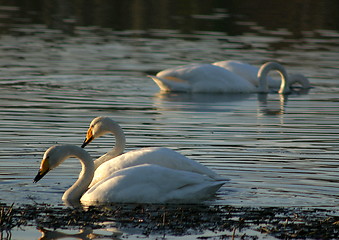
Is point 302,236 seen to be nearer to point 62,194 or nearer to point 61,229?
point 61,229

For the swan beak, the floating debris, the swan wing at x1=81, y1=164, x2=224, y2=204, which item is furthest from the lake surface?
the floating debris

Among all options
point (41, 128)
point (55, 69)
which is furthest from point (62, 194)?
point (55, 69)

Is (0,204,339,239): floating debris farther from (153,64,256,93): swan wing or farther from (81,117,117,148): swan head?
(153,64,256,93): swan wing

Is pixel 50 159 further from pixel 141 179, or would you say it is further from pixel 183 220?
pixel 183 220

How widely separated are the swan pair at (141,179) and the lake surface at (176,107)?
280 mm

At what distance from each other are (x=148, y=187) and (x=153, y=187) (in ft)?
0.17

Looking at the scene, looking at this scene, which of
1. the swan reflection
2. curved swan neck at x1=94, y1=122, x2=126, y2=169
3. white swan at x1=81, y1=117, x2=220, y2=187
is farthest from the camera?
curved swan neck at x1=94, y1=122, x2=126, y2=169

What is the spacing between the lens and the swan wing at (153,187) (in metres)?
9.59

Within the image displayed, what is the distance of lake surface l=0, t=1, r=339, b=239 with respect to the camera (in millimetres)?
10695

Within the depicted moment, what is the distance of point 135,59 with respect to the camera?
23.7m

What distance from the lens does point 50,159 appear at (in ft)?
32.7

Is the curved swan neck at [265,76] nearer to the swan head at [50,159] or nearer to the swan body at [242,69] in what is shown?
the swan body at [242,69]

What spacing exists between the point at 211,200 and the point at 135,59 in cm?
1408

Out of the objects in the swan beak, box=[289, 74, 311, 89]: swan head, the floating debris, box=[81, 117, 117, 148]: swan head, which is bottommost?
box=[289, 74, 311, 89]: swan head
